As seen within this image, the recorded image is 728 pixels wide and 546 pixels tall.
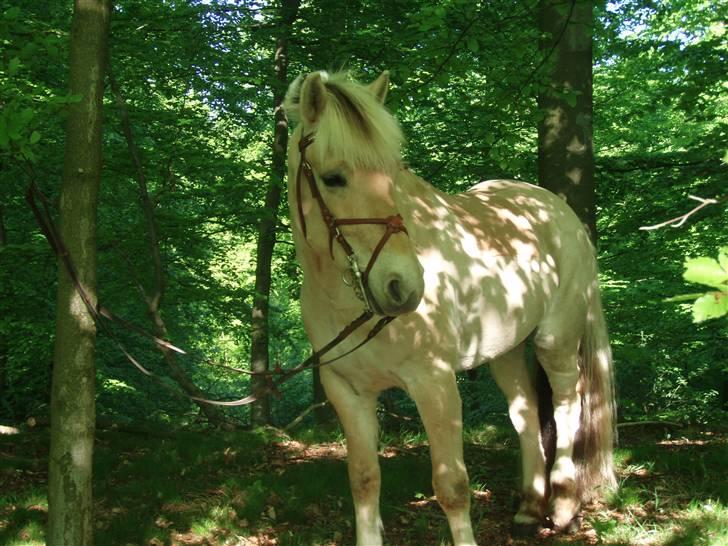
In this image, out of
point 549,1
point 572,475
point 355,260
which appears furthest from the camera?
point 549,1

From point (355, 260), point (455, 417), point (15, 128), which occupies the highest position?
point (15, 128)

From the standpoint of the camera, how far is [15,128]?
277 centimetres

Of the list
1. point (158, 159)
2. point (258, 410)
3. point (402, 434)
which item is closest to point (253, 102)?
point (158, 159)

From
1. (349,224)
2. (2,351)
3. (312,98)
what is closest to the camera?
(349,224)

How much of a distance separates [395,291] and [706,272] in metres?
1.83

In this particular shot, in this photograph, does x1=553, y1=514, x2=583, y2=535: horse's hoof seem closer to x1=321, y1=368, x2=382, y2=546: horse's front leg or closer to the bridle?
x1=321, y1=368, x2=382, y2=546: horse's front leg

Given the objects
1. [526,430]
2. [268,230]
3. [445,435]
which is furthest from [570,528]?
[268,230]

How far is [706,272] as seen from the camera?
1.36m

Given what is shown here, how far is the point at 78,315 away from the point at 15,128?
1054mm

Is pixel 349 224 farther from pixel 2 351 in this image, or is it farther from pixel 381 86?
pixel 2 351

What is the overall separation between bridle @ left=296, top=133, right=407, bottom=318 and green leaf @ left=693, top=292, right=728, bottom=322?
1844mm

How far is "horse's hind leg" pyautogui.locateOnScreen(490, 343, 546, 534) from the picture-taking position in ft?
16.1

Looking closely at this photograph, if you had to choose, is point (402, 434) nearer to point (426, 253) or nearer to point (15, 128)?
point (426, 253)

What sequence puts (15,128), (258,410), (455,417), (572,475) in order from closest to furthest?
(15,128), (455,417), (572,475), (258,410)
